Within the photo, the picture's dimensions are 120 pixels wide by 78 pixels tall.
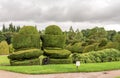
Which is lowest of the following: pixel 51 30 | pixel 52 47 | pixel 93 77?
pixel 93 77

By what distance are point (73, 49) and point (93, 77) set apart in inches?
1019

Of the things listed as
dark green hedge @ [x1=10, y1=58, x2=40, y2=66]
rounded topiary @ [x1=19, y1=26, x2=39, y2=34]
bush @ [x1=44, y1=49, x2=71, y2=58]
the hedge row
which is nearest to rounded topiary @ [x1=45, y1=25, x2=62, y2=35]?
rounded topiary @ [x1=19, y1=26, x2=39, y2=34]

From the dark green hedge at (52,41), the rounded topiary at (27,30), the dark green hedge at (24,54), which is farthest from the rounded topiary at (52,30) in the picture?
the dark green hedge at (24,54)

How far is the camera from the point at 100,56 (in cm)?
3438

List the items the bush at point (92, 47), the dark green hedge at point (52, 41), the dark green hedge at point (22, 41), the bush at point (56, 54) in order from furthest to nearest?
the bush at point (92, 47)
the dark green hedge at point (52, 41)
the bush at point (56, 54)
the dark green hedge at point (22, 41)

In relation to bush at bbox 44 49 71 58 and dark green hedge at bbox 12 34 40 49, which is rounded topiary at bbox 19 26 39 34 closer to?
dark green hedge at bbox 12 34 40 49

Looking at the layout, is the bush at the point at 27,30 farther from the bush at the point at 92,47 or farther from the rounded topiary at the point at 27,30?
the bush at the point at 92,47

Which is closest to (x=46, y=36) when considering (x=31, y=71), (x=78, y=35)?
(x=31, y=71)

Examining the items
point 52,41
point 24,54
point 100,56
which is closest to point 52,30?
point 52,41

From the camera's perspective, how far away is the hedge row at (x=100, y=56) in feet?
108

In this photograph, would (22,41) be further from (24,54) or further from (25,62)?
(25,62)

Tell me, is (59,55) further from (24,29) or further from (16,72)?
(16,72)

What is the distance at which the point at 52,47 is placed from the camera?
1248 inches

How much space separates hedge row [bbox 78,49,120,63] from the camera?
32906 mm
